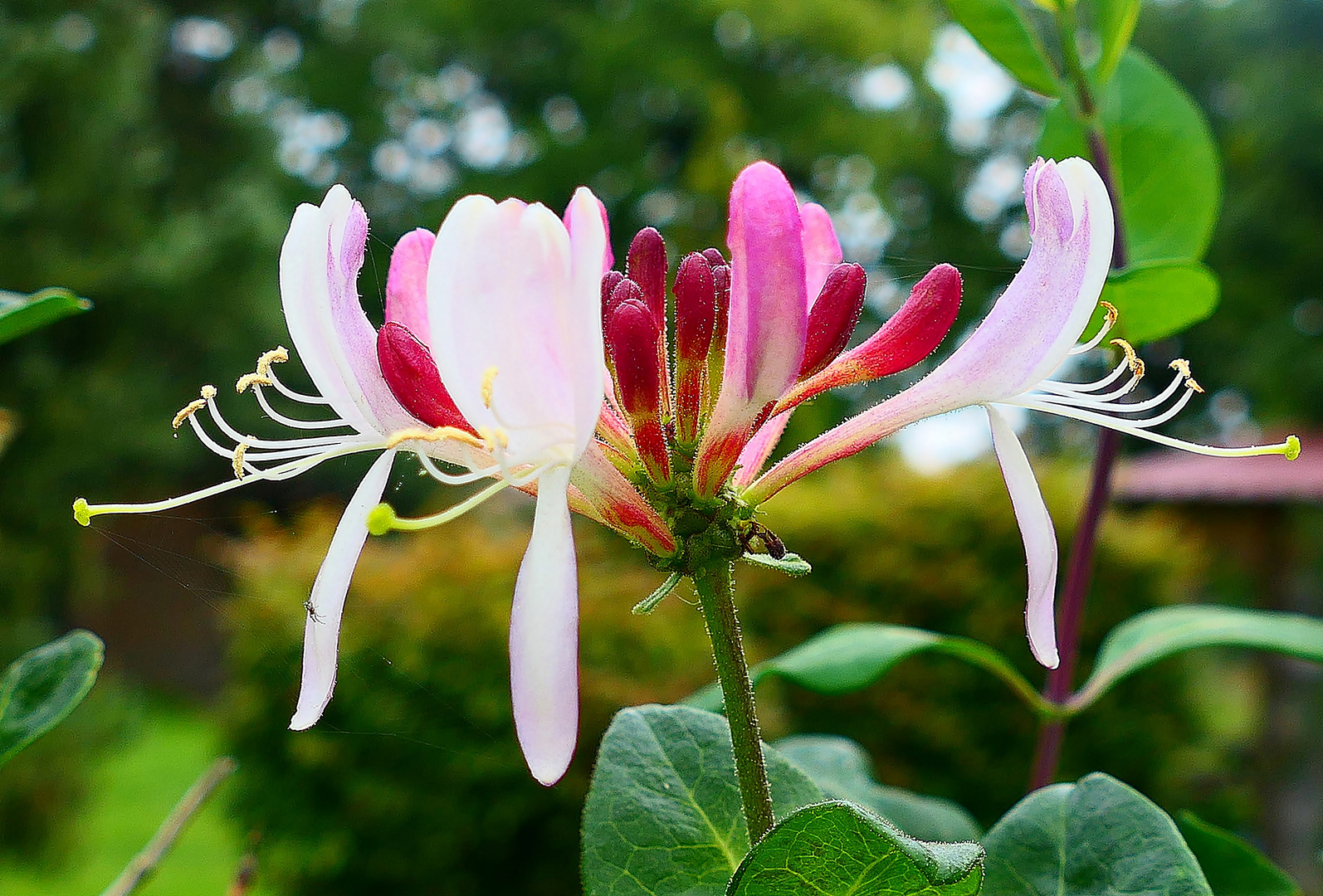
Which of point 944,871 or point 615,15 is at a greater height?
point 615,15

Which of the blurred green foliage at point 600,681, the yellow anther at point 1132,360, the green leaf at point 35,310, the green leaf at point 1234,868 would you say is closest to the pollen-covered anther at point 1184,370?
the yellow anther at point 1132,360

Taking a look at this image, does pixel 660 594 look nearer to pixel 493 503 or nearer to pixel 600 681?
pixel 600 681

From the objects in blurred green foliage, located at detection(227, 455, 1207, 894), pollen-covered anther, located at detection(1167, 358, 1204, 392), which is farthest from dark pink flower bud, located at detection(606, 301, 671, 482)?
blurred green foliage, located at detection(227, 455, 1207, 894)

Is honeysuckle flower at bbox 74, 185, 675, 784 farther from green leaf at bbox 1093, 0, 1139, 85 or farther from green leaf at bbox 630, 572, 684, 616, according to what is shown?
green leaf at bbox 1093, 0, 1139, 85

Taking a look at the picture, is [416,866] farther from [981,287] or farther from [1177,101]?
[981,287]

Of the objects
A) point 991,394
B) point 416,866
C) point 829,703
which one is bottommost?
point 416,866

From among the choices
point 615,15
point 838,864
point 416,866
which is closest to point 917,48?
point 615,15

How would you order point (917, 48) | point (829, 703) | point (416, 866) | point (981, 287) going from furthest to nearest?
point (917, 48), point (981, 287), point (829, 703), point (416, 866)

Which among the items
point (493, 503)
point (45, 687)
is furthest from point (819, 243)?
point (493, 503)
